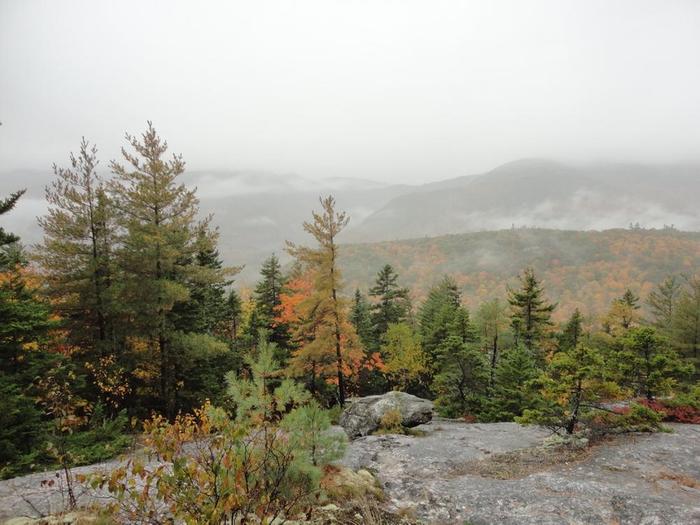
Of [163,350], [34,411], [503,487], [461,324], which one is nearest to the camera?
→ [503,487]

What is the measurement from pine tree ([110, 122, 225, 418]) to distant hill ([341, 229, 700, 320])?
109042 mm

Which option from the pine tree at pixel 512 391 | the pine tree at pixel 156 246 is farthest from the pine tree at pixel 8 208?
the pine tree at pixel 512 391

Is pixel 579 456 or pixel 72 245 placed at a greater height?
pixel 72 245

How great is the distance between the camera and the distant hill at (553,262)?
5098 inches

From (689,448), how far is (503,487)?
659 centimetres

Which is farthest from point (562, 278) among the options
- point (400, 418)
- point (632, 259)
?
point (400, 418)

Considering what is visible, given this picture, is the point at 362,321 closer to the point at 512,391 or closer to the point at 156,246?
the point at 512,391

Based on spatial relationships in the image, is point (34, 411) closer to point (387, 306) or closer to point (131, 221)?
point (131, 221)

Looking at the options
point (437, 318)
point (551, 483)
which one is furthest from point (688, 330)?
point (551, 483)

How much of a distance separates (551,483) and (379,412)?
9092 mm

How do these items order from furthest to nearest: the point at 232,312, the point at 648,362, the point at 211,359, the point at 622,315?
the point at 232,312
the point at 622,315
the point at 211,359
the point at 648,362

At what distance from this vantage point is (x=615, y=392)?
42.9 ft

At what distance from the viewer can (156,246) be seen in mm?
17438

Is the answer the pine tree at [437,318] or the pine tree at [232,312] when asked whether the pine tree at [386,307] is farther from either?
the pine tree at [232,312]
